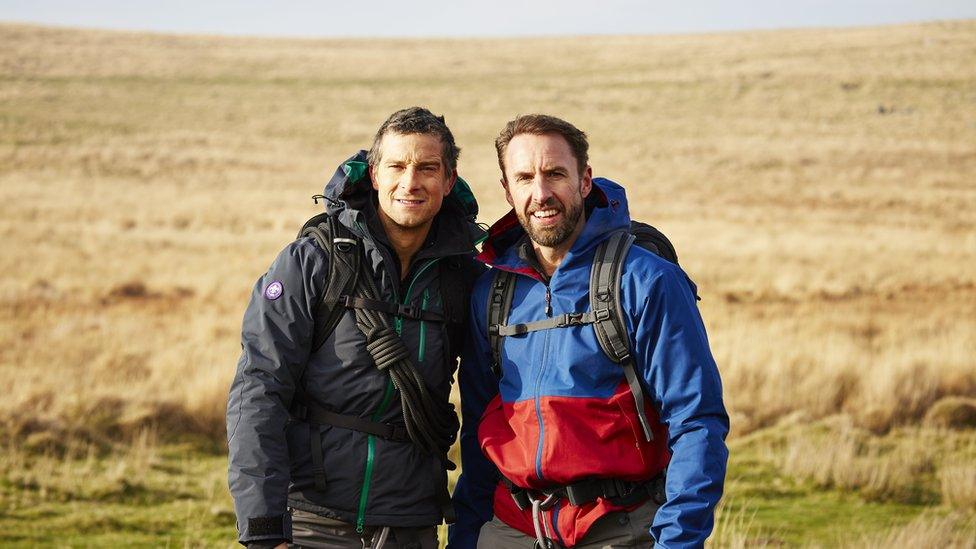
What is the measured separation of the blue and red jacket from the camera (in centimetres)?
337

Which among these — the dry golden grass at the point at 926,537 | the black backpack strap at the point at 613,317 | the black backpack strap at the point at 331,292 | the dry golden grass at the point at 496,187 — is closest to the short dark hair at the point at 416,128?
the black backpack strap at the point at 331,292

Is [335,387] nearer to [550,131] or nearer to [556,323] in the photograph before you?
[556,323]

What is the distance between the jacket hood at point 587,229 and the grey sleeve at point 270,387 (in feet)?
2.12

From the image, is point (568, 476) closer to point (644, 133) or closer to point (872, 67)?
point (644, 133)

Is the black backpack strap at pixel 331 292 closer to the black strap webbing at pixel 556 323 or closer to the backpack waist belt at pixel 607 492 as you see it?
the black strap webbing at pixel 556 323

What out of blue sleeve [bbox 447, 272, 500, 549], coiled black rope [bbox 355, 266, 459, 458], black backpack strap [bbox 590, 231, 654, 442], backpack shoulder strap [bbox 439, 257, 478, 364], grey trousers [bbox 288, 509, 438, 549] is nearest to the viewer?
black backpack strap [bbox 590, 231, 654, 442]

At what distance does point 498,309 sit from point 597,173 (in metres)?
38.1

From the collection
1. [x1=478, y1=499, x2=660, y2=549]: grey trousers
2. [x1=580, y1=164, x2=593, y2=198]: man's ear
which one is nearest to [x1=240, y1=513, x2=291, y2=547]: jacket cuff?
[x1=478, y1=499, x2=660, y2=549]: grey trousers

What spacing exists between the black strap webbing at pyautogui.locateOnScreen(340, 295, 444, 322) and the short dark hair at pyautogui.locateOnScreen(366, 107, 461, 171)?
21.9 inches

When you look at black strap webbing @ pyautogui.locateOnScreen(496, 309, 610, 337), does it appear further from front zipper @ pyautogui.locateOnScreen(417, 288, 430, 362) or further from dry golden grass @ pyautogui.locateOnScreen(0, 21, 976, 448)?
dry golden grass @ pyautogui.locateOnScreen(0, 21, 976, 448)

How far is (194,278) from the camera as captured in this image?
21047 mm

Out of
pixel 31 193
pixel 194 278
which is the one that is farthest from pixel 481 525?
pixel 31 193

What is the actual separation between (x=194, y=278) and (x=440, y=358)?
18000mm

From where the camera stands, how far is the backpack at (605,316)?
348 centimetres
